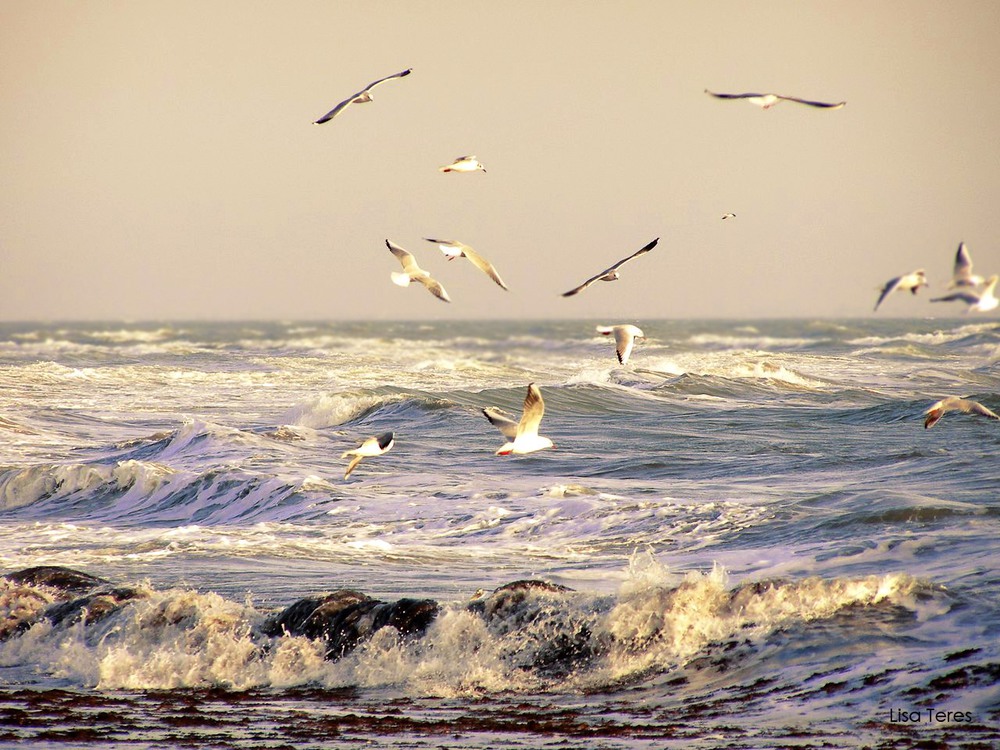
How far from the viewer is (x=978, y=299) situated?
8812 millimetres

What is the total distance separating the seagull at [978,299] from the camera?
28.6ft

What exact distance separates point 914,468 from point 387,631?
1061 cm


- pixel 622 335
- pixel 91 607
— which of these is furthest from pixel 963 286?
pixel 91 607

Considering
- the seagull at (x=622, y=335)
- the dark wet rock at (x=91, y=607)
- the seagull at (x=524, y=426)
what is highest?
the seagull at (x=622, y=335)

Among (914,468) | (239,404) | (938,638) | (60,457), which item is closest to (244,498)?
(60,457)

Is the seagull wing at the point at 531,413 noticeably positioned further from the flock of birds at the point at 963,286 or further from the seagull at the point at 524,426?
the flock of birds at the point at 963,286

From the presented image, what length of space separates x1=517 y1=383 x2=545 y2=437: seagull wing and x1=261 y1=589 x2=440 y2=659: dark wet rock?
1812mm

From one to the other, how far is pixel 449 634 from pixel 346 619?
37.4 inches

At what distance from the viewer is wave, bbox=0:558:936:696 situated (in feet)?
30.8

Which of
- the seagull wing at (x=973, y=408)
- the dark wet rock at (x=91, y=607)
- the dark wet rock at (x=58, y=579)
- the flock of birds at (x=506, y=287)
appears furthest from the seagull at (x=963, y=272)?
the dark wet rock at (x=58, y=579)

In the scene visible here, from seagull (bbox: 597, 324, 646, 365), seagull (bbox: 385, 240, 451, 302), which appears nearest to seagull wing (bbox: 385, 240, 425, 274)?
seagull (bbox: 385, 240, 451, 302)

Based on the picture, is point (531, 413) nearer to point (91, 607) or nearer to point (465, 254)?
point (465, 254)

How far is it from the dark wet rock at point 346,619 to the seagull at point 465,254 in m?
2.82

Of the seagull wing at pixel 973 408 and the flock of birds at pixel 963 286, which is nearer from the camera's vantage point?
the flock of birds at pixel 963 286
